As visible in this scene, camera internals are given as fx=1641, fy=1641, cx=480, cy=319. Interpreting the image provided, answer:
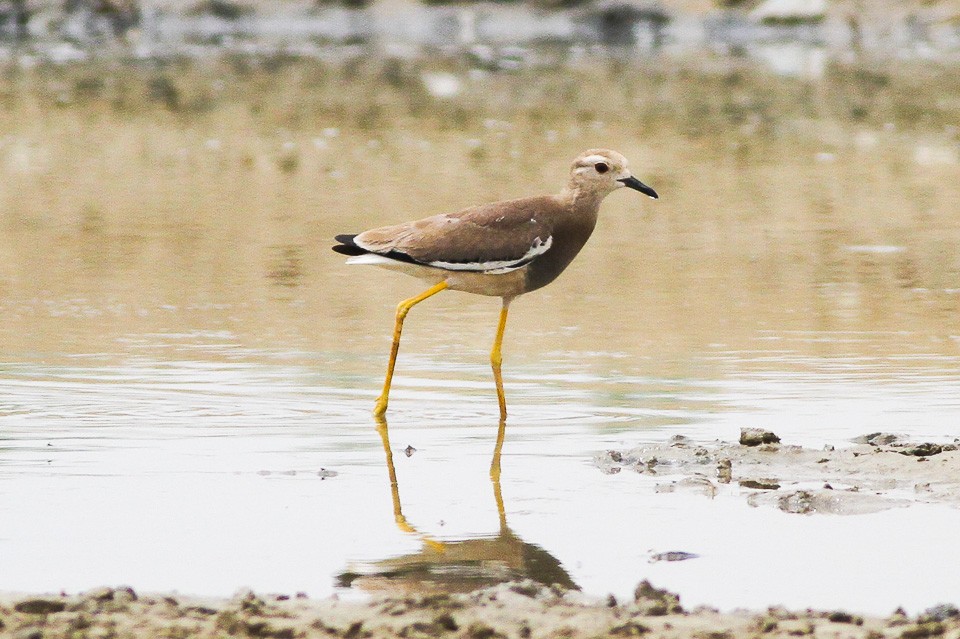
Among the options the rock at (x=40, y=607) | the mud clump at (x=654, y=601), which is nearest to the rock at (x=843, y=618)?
the mud clump at (x=654, y=601)

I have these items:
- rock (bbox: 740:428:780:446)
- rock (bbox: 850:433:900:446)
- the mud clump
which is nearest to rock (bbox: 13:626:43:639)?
the mud clump

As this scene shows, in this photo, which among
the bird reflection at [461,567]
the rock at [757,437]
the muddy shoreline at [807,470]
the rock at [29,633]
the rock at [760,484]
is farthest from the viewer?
the rock at [757,437]

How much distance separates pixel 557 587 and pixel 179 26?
41.4 metres

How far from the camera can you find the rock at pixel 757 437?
7648 millimetres

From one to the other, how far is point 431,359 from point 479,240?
169cm

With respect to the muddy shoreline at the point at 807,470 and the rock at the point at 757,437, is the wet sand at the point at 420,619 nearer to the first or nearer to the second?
the muddy shoreline at the point at 807,470

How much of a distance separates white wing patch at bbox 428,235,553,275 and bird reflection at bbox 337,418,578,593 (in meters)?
2.41

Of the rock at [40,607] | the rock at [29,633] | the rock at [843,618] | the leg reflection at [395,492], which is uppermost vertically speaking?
the rock at [29,633]

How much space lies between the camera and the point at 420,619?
4.95 metres

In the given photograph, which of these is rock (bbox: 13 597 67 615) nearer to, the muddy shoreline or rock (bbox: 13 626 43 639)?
rock (bbox: 13 626 43 639)

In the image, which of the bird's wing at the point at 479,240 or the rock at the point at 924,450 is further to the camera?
the bird's wing at the point at 479,240

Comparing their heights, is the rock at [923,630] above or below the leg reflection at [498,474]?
above

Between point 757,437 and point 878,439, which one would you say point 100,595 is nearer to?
point 757,437

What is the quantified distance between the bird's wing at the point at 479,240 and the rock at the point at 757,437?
1.66 m
